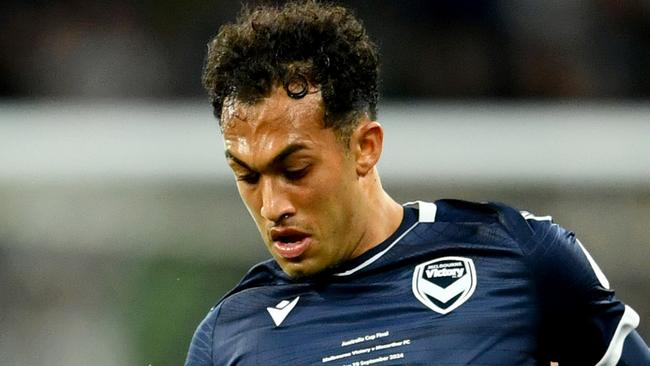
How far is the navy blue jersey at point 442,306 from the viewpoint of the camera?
2.56 m

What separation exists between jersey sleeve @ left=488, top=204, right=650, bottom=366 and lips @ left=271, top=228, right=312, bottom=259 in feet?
1.57

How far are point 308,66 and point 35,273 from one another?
3.13 metres

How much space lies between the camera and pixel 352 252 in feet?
9.02

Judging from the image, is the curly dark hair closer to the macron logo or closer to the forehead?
the forehead

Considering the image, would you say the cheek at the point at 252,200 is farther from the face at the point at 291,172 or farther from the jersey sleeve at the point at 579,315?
the jersey sleeve at the point at 579,315

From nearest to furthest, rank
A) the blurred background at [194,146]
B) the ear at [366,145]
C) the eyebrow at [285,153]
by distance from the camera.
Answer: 1. the eyebrow at [285,153]
2. the ear at [366,145]
3. the blurred background at [194,146]

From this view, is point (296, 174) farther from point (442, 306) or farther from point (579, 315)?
point (579, 315)

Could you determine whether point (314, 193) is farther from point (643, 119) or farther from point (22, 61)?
point (22, 61)

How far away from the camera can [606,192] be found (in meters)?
5.37

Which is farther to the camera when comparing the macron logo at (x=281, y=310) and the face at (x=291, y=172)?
the macron logo at (x=281, y=310)

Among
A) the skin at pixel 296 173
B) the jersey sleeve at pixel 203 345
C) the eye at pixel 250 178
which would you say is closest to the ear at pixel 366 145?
the skin at pixel 296 173

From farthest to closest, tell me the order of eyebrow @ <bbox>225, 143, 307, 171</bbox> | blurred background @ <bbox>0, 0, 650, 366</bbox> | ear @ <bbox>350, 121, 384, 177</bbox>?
blurred background @ <bbox>0, 0, 650, 366</bbox> → ear @ <bbox>350, 121, 384, 177</bbox> → eyebrow @ <bbox>225, 143, 307, 171</bbox>

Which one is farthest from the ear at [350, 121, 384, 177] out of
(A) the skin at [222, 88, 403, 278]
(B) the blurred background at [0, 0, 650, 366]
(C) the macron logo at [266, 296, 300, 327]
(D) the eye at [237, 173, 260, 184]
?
(B) the blurred background at [0, 0, 650, 366]

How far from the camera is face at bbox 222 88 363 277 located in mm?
2547
